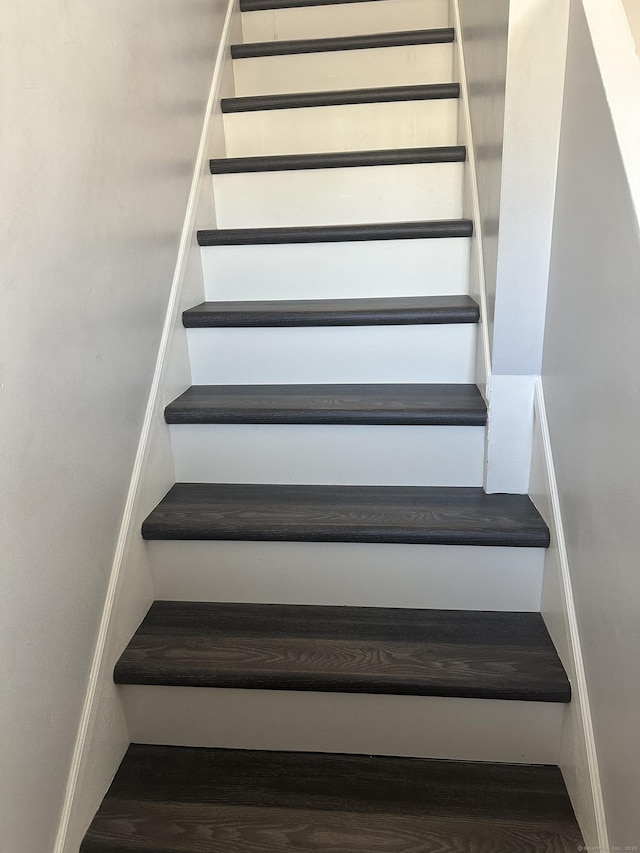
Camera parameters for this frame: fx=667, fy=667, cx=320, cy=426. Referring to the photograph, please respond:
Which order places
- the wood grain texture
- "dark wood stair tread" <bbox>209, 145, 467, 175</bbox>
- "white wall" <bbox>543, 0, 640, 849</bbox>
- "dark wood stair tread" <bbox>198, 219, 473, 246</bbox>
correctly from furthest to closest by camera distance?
"dark wood stair tread" <bbox>209, 145, 467, 175</bbox>
"dark wood stair tread" <bbox>198, 219, 473, 246</bbox>
the wood grain texture
"white wall" <bbox>543, 0, 640, 849</bbox>

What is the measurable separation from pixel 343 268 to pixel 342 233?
0.10m

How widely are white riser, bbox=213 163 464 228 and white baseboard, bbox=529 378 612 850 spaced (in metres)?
0.81

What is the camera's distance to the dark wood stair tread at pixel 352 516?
1.38 meters

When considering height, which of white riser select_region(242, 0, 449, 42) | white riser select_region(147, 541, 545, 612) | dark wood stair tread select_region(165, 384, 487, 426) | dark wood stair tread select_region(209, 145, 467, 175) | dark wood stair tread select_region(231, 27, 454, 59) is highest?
white riser select_region(242, 0, 449, 42)

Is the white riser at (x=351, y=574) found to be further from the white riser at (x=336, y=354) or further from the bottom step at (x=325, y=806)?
the white riser at (x=336, y=354)

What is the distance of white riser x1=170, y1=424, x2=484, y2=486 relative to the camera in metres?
1.56

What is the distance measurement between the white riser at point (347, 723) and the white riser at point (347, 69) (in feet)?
6.54

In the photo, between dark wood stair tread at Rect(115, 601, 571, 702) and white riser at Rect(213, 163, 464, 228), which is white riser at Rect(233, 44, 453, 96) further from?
dark wood stair tread at Rect(115, 601, 571, 702)

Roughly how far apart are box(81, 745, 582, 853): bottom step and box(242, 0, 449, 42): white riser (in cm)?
242

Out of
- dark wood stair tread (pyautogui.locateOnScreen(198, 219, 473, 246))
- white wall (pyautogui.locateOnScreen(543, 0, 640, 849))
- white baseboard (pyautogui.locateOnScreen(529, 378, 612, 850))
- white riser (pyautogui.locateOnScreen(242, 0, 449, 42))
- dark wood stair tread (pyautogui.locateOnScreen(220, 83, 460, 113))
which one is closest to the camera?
white wall (pyautogui.locateOnScreen(543, 0, 640, 849))

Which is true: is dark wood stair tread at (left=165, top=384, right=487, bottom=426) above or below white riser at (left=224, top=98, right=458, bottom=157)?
below

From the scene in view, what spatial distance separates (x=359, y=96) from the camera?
2102 mm

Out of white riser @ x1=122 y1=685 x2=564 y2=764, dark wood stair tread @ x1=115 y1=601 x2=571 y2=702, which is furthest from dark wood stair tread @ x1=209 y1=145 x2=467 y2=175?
white riser @ x1=122 y1=685 x2=564 y2=764

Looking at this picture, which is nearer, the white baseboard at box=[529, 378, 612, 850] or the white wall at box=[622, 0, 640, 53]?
the white baseboard at box=[529, 378, 612, 850]
